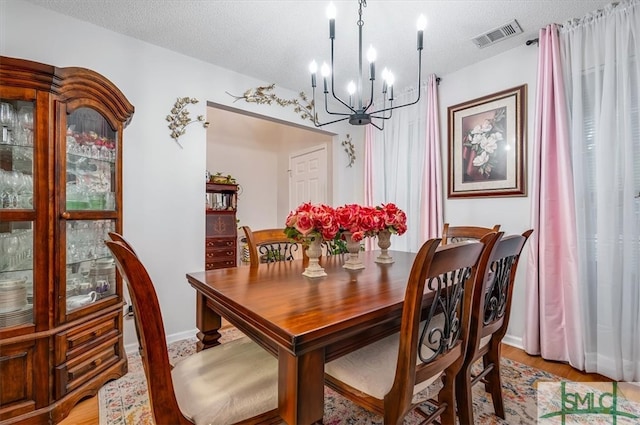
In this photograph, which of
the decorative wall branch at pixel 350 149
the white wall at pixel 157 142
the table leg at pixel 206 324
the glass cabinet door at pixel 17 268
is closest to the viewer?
the table leg at pixel 206 324

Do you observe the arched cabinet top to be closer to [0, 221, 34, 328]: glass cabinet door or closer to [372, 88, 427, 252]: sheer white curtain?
[0, 221, 34, 328]: glass cabinet door

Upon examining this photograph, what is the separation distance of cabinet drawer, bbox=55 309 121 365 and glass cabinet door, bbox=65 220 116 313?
13 centimetres

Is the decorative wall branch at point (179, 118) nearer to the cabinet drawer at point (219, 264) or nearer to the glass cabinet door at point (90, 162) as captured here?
the glass cabinet door at point (90, 162)

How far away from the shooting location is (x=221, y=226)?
4340 mm

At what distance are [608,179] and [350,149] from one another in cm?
261

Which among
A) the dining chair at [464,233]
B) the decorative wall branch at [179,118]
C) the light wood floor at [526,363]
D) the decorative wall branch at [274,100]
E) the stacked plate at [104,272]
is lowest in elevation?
the light wood floor at [526,363]

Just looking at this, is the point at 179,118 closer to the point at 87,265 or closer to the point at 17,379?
the point at 87,265

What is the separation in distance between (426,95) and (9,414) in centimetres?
388

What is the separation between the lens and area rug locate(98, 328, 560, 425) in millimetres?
1531

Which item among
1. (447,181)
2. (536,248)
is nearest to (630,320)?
(536,248)

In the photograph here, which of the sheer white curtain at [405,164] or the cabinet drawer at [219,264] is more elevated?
the sheer white curtain at [405,164]

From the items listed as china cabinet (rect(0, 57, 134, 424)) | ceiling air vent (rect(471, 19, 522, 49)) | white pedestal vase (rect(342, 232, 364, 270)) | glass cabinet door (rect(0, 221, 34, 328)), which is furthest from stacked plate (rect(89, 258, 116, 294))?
ceiling air vent (rect(471, 19, 522, 49))

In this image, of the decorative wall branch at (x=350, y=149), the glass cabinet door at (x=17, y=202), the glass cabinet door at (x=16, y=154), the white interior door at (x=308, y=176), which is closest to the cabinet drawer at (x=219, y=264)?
the white interior door at (x=308, y=176)

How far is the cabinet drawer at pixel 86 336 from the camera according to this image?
5.11 ft
